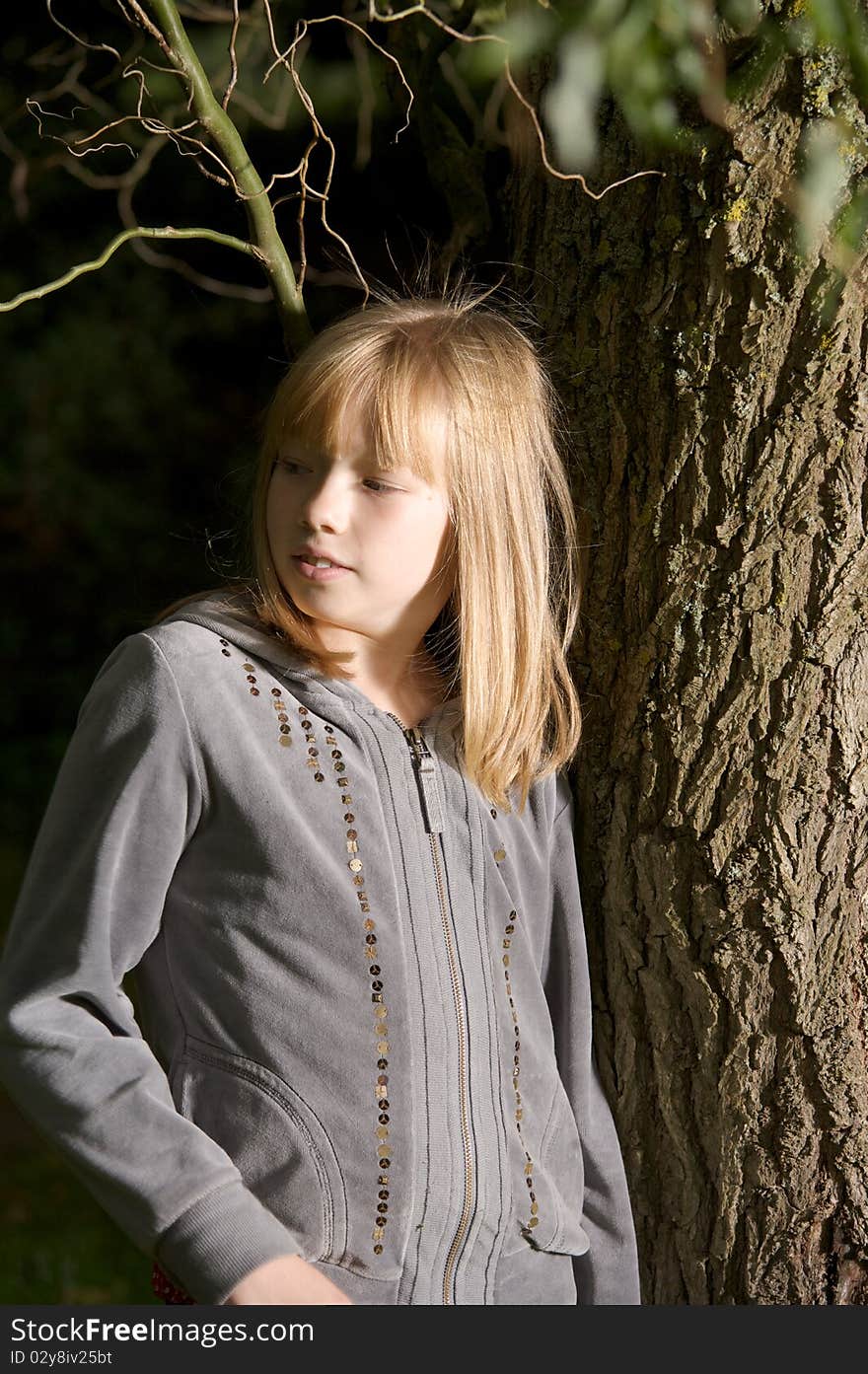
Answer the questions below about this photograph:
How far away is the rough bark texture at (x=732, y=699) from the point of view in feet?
5.02

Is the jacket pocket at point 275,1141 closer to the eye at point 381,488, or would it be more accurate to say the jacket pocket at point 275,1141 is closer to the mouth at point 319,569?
the mouth at point 319,569

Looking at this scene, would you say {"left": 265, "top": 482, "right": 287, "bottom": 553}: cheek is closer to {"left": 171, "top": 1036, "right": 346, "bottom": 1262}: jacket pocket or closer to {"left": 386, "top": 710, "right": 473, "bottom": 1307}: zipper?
{"left": 386, "top": 710, "right": 473, "bottom": 1307}: zipper

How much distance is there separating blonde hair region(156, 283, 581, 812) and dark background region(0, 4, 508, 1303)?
281 centimetres

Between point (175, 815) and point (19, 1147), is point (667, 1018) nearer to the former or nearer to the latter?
point (175, 815)

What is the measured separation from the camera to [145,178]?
5164 millimetres

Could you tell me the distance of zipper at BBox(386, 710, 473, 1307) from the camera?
1.46 meters

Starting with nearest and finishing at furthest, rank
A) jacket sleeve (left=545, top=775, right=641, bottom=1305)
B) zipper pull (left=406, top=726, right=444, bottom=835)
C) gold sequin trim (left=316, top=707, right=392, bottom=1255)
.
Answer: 1. gold sequin trim (left=316, top=707, right=392, bottom=1255)
2. zipper pull (left=406, top=726, right=444, bottom=835)
3. jacket sleeve (left=545, top=775, right=641, bottom=1305)

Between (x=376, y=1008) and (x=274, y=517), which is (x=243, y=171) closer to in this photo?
(x=274, y=517)

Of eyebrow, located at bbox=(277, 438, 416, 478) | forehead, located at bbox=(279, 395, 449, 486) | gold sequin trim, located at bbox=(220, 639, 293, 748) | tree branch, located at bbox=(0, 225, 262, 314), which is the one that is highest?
tree branch, located at bbox=(0, 225, 262, 314)

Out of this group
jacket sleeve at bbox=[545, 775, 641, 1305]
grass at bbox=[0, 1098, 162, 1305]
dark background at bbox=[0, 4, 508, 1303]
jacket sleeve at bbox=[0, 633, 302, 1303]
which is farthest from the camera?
dark background at bbox=[0, 4, 508, 1303]

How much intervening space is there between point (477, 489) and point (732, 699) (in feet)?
1.25

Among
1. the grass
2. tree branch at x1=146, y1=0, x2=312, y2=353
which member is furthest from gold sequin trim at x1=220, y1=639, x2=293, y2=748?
the grass

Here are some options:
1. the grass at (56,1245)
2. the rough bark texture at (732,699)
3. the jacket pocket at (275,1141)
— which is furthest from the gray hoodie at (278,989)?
the grass at (56,1245)

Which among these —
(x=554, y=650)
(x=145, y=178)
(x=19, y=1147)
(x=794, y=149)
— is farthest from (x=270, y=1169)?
(x=145, y=178)
